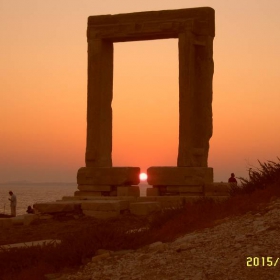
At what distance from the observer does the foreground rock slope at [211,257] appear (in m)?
6.44

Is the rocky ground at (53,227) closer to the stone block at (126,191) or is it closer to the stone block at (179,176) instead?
the stone block at (126,191)

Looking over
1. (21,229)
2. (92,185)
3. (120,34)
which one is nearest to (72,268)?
(21,229)

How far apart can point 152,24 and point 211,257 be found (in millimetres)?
11053

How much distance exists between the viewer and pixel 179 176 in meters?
16.4

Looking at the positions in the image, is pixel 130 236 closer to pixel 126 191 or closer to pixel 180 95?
pixel 126 191

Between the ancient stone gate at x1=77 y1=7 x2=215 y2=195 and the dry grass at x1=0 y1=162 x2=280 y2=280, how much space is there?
6335mm

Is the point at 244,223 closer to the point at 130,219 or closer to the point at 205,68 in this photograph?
the point at 130,219

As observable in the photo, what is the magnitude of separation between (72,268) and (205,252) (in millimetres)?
1828

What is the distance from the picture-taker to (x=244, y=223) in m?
7.98

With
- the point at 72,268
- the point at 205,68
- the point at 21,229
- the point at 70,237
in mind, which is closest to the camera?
the point at 72,268

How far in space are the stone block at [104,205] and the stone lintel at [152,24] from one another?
497 centimetres

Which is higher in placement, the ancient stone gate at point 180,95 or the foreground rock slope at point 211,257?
the ancient stone gate at point 180,95
